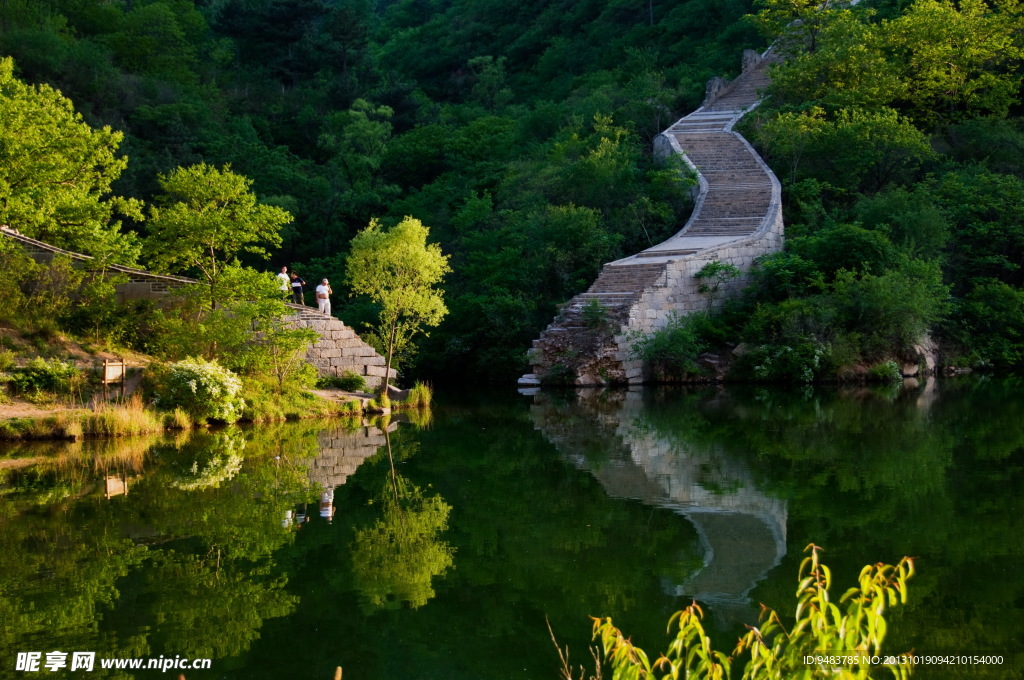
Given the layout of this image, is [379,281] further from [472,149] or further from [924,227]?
[472,149]

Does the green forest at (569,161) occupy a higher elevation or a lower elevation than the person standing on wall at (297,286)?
higher

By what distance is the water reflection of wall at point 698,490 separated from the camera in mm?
7953

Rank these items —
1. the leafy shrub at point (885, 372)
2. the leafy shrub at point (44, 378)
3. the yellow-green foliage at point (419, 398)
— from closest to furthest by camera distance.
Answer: the leafy shrub at point (44, 378) → the yellow-green foliage at point (419, 398) → the leafy shrub at point (885, 372)

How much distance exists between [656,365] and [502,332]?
5.01 metres

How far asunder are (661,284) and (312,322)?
8.87 m

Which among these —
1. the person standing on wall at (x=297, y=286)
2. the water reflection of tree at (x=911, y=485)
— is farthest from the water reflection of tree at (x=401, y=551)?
the person standing on wall at (x=297, y=286)

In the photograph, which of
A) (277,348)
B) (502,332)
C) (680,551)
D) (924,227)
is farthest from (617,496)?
(924,227)

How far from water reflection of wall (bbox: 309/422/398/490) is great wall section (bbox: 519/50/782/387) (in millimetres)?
8114

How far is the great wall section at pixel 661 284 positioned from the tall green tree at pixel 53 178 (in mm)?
10375

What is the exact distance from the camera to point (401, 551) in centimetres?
902

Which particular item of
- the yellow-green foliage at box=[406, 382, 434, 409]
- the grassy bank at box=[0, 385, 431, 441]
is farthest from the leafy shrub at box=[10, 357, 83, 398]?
the yellow-green foliage at box=[406, 382, 434, 409]

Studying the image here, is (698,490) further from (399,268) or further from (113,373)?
(399,268)

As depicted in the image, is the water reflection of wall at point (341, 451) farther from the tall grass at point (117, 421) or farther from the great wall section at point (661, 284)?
the great wall section at point (661, 284)

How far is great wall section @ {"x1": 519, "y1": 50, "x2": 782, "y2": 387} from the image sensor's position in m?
25.6
